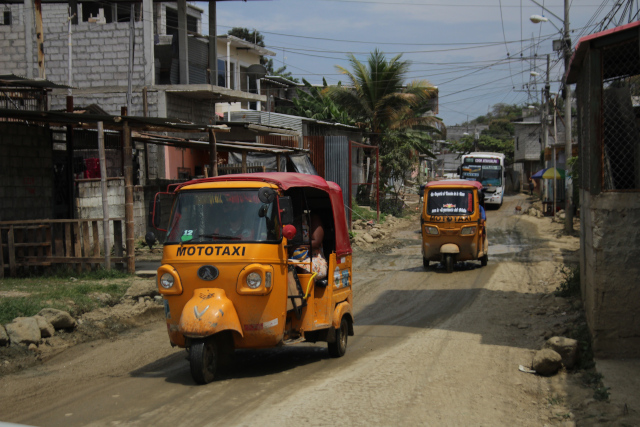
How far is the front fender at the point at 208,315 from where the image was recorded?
6289mm

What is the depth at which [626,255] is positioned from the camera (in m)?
7.50

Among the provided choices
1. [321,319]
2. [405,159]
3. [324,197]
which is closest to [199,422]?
[321,319]

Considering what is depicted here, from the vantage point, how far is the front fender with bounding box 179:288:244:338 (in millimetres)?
6289

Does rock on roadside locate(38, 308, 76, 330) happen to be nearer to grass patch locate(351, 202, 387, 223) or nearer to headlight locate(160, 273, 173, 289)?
headlight locate(160, 273, 173, 289)

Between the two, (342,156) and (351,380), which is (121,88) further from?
(351,380)

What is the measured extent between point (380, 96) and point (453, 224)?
1743 cm

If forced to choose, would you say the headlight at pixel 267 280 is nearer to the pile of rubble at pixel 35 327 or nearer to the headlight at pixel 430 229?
the pile of rubble at pixel 35 327

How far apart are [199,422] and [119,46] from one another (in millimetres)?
18866

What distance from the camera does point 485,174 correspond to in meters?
40.2

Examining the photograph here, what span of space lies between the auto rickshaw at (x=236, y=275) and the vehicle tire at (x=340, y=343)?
25cm

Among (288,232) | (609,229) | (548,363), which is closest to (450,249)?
(609,229)

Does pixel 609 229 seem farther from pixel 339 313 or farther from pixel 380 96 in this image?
pixel 380 96


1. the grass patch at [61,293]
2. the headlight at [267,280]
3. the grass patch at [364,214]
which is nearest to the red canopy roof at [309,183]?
the headlight at [267,280]

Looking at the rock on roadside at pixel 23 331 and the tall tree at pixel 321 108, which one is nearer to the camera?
the rock on roadside at pixel 23 331
